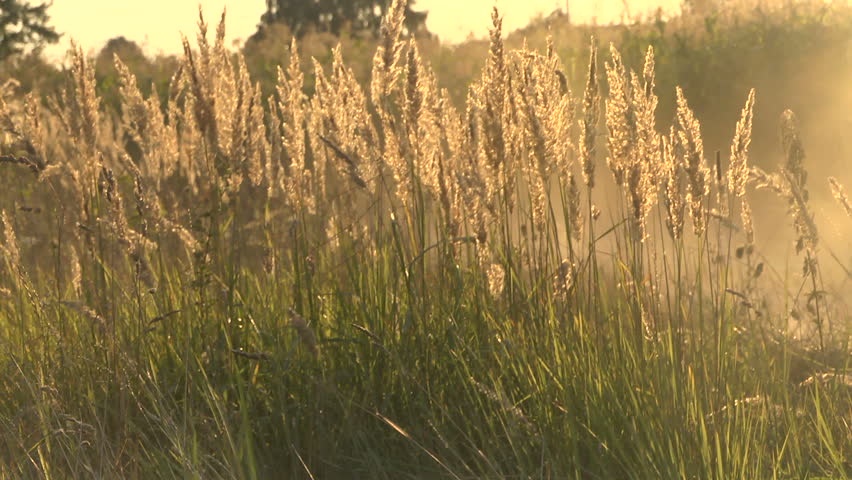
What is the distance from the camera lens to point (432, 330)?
3623 mm

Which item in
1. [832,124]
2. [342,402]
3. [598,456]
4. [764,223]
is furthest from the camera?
[832,124]

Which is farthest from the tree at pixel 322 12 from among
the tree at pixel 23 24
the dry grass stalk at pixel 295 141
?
the dry grass stalk at pixel 295 141

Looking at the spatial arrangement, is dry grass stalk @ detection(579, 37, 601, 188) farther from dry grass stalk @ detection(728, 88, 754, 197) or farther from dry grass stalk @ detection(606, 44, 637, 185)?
dry grass stalk @ detection(728, 88, 754, 197)

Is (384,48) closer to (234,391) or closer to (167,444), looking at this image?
(234,391)

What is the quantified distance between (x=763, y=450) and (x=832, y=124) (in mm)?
8996

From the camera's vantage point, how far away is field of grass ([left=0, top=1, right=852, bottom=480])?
3193 millimetres

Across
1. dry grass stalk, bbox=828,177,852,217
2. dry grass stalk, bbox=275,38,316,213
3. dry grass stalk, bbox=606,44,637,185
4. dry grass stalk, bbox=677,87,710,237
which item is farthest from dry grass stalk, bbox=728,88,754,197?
dry grass stalk, bbox=275,38,316,213

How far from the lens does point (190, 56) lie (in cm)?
369

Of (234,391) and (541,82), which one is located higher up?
(541,82)

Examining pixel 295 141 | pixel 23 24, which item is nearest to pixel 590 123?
pixel 295 141

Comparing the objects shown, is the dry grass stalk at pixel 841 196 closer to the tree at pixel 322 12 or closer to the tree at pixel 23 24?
the tree at pixel 23 24

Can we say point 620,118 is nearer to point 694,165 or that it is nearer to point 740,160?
point 694,165

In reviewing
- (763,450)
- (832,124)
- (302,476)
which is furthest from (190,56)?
(832,124)

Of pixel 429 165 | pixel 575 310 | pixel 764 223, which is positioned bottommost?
pixel 764 223
